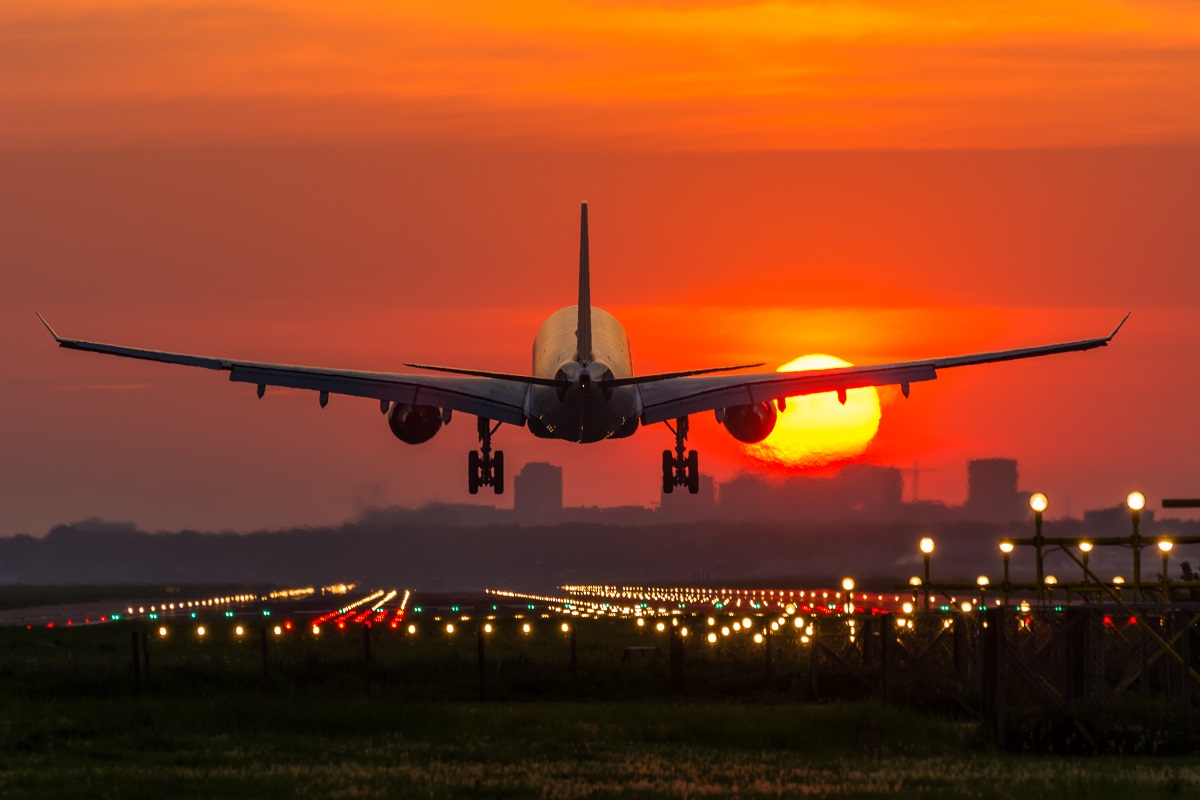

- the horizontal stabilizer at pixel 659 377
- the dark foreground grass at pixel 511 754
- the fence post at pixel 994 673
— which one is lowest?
the dark foreground grass at pixel 511 754

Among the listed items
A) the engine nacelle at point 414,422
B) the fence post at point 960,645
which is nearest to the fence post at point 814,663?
the fence post at point 960,645

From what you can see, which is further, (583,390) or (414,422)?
(414,422)

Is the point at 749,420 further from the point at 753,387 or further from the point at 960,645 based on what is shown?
the point at 960,645

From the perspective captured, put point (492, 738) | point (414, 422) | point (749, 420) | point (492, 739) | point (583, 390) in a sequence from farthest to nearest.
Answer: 1. point (749, 420)
2. point (414, 422)
3. point (583, 390)
4. point (492, 738)
5. point (492, 739)

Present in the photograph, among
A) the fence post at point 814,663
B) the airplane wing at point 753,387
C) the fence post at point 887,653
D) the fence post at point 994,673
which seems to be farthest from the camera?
the airplane wing at point 753,387

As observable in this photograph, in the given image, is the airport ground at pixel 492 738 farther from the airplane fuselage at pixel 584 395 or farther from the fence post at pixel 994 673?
the airplane fuselage at pixel 584 395

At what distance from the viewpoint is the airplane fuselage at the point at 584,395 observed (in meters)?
62.1

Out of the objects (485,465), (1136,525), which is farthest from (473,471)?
(1136,525)

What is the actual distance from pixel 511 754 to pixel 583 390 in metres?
23.7

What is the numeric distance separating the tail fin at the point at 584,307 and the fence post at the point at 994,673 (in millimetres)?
25874

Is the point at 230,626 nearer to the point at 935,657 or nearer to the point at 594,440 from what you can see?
the point at 594,440

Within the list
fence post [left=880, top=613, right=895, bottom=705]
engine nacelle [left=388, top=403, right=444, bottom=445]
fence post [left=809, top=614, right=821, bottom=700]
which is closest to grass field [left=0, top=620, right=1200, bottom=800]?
fence post [left=880, top=613, right=895, bottom=705]

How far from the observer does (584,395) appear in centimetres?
6231

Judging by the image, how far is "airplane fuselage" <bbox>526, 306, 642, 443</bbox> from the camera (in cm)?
6206
